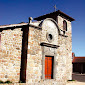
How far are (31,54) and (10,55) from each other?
142 centimetres

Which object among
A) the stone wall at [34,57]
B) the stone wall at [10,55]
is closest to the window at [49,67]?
the stone wall at [34,57]

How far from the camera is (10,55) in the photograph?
8617 mm

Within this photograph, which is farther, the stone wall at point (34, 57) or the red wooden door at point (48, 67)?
the red wooden door at point (48, 67)

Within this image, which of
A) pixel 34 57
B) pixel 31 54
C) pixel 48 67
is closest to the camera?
pixel 31 54

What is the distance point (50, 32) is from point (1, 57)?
4.46 m

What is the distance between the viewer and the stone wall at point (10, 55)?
27.4 feet

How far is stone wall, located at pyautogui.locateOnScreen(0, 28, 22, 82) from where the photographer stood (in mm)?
8344

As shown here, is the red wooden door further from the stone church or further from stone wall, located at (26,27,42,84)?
stone wall, located at (26,27,42,84)

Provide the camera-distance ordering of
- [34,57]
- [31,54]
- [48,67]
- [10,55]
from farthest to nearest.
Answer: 1. [48,67]
2. [34,57]
3. [31,54]
4. [10,55]

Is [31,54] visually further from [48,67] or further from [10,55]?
[48,67]

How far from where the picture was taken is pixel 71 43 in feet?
53.0

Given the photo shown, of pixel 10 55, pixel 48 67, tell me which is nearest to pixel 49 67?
pixel 48 67

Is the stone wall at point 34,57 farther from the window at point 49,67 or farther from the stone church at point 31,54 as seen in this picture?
the window at point 49,67

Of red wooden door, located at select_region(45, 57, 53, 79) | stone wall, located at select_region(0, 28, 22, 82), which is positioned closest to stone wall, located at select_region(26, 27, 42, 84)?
stone wall, located at select_region(0, 28, 22, 82)
